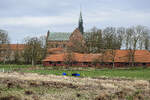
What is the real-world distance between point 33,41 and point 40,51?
12.5 feet

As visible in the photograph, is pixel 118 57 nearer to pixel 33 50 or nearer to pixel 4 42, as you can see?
pixel 33 50

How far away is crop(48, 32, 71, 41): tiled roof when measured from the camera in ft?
340

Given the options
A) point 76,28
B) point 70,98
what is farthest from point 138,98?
point 76,28

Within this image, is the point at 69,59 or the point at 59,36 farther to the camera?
the point at 59,36

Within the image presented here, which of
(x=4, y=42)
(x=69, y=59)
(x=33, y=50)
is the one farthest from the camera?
(x=33, y=50)

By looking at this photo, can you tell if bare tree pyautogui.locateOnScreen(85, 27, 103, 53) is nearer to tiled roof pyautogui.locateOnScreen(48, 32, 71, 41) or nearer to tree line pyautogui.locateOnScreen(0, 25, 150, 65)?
tree line pyautogui.locateOnScreen(0, 25, 150, 65)

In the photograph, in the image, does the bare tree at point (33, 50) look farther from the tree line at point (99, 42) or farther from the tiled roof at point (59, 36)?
the tiled roof at point (59, 36)

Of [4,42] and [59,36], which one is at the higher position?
[59,36]

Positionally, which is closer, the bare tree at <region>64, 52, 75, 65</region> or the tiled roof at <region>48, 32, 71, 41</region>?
the bare tree at <region>64, 52, 75, 65</region>

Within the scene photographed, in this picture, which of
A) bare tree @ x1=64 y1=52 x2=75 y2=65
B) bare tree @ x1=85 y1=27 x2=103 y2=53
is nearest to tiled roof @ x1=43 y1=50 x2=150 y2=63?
bare tree @ x1=64 y1=52 x2=75 y2=65

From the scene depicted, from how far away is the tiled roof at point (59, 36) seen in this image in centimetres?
10375

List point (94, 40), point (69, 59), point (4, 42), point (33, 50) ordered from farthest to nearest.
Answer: point (94, 40), point (33, 50), point (4, 42), point (69, 59)

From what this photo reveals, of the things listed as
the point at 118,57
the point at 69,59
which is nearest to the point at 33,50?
the point at 69,59

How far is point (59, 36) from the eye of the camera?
105 m
